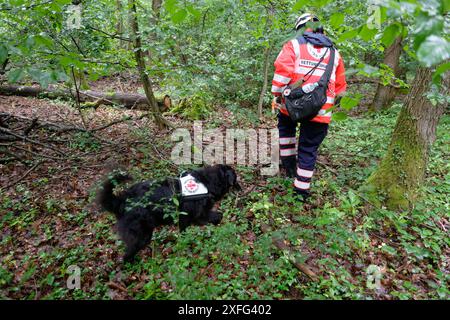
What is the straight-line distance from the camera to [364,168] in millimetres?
5297

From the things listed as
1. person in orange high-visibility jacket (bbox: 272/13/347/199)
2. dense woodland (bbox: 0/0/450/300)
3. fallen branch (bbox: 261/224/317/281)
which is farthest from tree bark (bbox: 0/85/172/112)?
fallen branch (bbox: 261/224/317/281)

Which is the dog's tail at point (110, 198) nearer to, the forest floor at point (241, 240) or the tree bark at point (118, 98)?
the forest floor at point (241, 240)

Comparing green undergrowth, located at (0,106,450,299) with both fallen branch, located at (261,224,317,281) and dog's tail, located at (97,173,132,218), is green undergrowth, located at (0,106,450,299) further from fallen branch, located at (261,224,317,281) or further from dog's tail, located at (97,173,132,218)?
dog's tail, located at (97,173,132,218)

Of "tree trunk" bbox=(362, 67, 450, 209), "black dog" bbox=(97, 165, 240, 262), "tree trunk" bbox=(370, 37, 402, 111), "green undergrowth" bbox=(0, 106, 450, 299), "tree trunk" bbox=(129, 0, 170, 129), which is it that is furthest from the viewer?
"tree trunk" bbox=(370, 37, 402, 111)

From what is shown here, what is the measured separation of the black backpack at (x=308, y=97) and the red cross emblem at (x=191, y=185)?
5.61 ft

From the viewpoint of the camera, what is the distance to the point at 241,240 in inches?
154

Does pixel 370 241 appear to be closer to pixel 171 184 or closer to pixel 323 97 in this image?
pixel 323 97

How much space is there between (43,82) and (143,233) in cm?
212

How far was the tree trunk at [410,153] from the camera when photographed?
169 inches

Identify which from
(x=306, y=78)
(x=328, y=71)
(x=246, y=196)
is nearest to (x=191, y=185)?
(x=246, y=196)

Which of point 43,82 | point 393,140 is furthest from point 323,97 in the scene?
point 43,82

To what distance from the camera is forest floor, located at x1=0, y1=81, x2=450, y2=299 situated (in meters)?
3.21

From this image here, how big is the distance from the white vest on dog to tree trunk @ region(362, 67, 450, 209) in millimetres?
2602

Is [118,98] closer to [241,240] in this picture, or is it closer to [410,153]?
[241,240]
